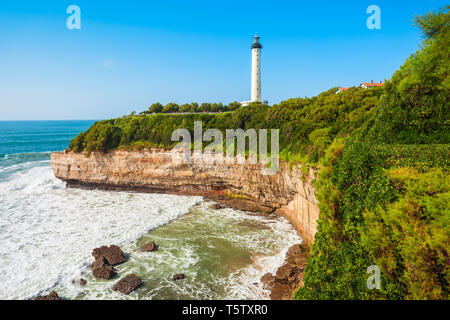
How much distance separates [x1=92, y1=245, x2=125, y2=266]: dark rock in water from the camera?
1530cm

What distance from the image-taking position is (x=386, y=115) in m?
14.1

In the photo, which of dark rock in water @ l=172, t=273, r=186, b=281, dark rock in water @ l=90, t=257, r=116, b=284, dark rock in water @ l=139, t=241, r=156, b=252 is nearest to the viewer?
dark rock in water @ l=172, t=273, r=186, b=281

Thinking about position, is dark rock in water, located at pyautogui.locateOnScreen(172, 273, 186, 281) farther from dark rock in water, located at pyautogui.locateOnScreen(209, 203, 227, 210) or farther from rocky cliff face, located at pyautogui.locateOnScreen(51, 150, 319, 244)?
dark rock in water, located at pyautogui.locateOnScreen(209, 203, 227, 210)

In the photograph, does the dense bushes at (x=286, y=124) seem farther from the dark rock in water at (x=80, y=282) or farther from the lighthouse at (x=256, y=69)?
the dark rock in water at (x=80, y=282)

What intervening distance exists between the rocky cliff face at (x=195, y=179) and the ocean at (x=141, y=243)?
161 cm

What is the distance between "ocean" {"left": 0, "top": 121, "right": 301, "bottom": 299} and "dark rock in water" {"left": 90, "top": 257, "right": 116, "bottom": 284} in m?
0.36

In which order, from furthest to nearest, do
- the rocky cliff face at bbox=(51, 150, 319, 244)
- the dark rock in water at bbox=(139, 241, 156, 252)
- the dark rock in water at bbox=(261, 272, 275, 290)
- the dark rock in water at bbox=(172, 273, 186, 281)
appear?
the rocky cliff face at bbox=(51, 150, 319, 244)
the dark rock in water at bbox=(139, 241, 156, 252)
the dark rock in water at bbox=(172, 273, 186, 281)
the dark rock in water at bbox=(261, 272, 275, 290)

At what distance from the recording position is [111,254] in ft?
51.6

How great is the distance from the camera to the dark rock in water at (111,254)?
50.2 ft

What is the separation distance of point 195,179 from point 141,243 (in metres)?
12.1

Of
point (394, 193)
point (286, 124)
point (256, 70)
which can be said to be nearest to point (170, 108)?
point (256, 70)

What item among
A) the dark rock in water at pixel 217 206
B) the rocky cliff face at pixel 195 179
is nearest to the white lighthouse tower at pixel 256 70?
the rocky cliff face at pixel 195 179

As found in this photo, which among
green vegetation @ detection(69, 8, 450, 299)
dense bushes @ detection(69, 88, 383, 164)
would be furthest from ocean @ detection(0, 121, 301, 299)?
A: dense bushes @ detection(69, 88, 383, 164)

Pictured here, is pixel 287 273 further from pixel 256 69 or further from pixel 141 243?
pixel 256 69
